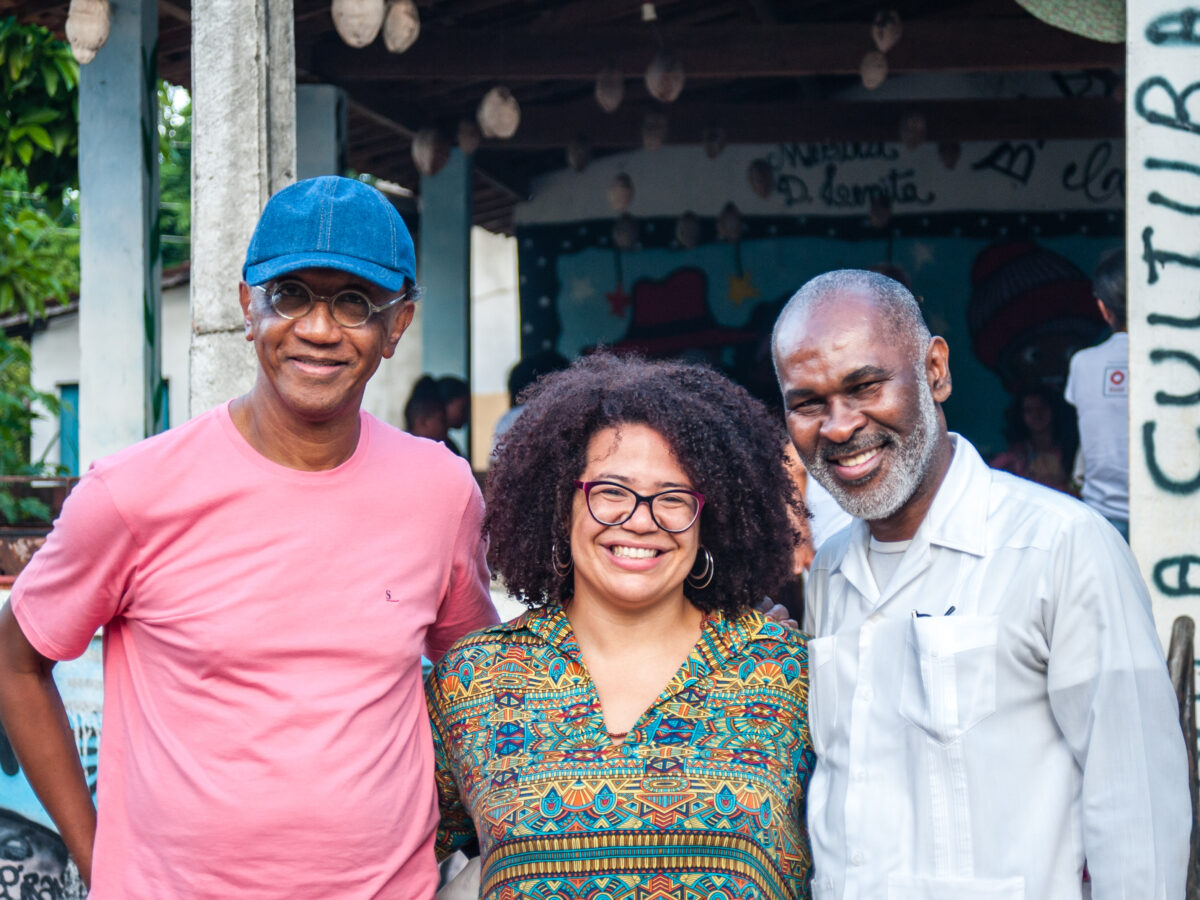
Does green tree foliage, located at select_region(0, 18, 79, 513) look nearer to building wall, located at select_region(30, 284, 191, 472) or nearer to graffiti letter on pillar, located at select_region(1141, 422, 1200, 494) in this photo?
graffiti letter on pillar, located at select_region(1141, 422, 1200, 494)

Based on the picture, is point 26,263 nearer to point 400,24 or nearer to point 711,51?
point 400,24

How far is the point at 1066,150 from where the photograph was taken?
948cm

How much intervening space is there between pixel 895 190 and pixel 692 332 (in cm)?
201

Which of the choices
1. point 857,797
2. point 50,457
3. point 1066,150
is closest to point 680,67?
point 1066,150

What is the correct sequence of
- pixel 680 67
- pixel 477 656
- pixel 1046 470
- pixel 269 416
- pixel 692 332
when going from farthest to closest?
1. pixel 692 332
2. pixel 1046 470
3. pixel 680 67
4. pixel 477 656
5. pixel 269 416

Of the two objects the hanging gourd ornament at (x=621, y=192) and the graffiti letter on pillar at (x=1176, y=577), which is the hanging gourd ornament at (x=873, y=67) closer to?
the hanging gourd ornament at (x=621, y=192)

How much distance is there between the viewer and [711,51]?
6605 mm

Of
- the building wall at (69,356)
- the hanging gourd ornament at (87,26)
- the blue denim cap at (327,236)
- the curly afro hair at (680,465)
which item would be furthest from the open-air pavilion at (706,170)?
the building wall at (69,356)

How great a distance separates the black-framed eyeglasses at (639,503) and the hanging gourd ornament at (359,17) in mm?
3131

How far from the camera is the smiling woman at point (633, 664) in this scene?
208 cm

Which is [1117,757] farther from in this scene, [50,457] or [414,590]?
[50,457]

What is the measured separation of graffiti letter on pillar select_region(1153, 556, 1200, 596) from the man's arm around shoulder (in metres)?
2.85

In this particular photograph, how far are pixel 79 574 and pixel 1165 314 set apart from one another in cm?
297

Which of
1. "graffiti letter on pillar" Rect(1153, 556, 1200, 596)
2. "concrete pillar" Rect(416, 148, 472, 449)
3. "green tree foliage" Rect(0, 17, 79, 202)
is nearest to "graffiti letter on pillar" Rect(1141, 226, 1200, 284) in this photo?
"graffiti letter on pillar" Rect(1153, 556, 1200, 596)
